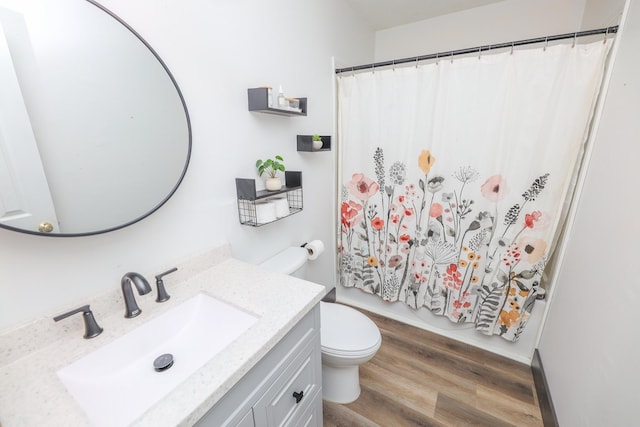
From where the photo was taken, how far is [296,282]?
1.06 meters

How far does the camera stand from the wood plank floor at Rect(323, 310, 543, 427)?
4.58ft

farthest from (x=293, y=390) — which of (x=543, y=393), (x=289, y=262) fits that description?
(x=543, y=393)

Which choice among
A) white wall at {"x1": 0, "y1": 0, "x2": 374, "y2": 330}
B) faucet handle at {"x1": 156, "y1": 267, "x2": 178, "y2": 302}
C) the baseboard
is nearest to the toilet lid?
white wall at {"x1": 0, "y1": 0, "x2": 374, "y2": 330}

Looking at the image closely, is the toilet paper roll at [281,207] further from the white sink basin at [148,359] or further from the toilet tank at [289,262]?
the white sink basin at [148,359]

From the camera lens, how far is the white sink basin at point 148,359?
681 millimetres

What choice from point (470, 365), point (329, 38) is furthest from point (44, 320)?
point (470, 365)

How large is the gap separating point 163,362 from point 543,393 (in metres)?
1.92

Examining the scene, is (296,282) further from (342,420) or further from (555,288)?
(555,288)

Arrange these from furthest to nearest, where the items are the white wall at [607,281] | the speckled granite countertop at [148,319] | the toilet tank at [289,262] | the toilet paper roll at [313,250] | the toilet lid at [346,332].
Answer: the toilet paper roll at [313,250], the toilet tank at [289,262], the toilet lid at [346,332], the white wall at [607,281], the speckled granite countertop at [148,319]

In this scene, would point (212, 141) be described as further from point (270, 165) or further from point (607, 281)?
point (607, 281)

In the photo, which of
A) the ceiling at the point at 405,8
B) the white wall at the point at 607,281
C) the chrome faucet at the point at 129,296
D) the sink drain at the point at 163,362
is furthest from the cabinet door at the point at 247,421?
the ceiling at the point at 405,8

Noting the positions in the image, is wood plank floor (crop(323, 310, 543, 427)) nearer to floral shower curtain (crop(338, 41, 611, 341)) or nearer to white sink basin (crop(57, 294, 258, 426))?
floral shower curtain (crop(338, 41, 611, 341))

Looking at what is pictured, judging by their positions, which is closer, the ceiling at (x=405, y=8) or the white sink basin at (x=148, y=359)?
the white sink basin at (x=148, y=359)

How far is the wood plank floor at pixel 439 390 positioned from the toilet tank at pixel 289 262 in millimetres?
801
